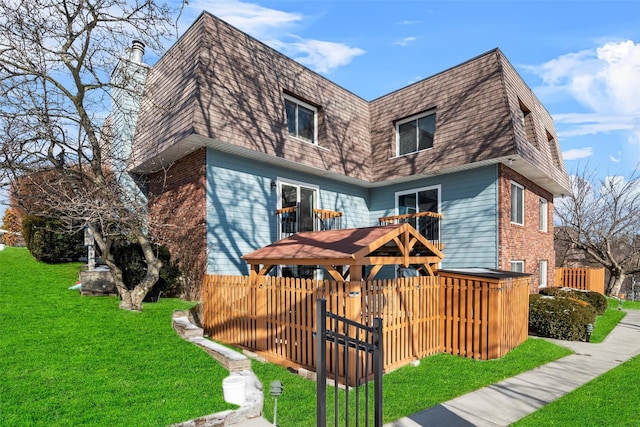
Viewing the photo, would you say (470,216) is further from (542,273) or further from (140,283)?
(140,283)

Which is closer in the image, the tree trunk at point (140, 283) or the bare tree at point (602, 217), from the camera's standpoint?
the tree trunk at point (140, 283)

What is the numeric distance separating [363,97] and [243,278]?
32.7ft

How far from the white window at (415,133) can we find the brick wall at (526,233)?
8.89ft

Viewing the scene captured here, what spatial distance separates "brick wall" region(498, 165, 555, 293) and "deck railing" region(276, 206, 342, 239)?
505 cm

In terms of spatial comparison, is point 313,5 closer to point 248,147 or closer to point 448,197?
point 248,147

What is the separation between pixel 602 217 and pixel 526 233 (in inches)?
509

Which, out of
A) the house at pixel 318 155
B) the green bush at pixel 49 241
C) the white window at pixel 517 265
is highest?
the house at pixel 318 155

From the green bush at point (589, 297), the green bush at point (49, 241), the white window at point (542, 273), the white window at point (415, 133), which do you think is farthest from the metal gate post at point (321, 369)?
the white window at point (542, 273)

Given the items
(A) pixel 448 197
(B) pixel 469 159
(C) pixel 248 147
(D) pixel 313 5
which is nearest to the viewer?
(D) pixel 313 5

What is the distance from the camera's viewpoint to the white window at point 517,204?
11.6m

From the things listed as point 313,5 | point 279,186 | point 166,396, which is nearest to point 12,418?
point 166,396

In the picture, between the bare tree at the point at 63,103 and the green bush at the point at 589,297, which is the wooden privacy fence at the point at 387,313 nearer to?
the bare tree at the point at 63,103

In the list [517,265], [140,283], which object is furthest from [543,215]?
[140,283]

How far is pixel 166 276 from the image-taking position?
371 inches
